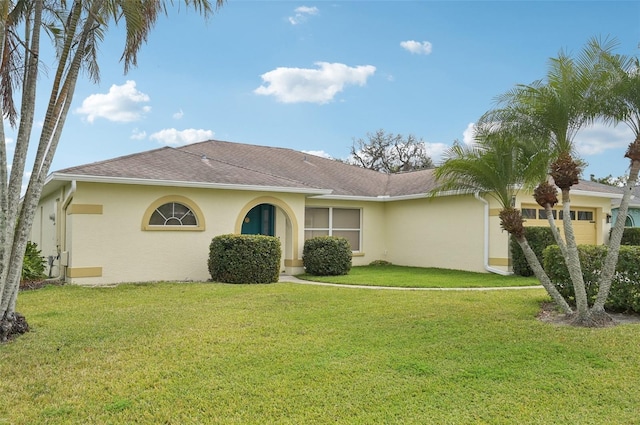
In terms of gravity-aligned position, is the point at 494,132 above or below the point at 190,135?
below

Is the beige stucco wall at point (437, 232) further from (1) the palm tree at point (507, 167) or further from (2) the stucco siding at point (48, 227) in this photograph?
(2) the stucco siding at point (48, 227)

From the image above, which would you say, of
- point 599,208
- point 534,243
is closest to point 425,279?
point 534,243

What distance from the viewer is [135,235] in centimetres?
1245

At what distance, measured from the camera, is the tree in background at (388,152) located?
4541 cm

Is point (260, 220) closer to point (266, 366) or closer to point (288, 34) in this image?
point (288, 34)

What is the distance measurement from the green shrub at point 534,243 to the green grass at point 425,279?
427mm

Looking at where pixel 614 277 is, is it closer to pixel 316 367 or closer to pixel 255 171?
pixel 316 367

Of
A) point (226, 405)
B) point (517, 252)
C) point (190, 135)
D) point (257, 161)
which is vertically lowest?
point (226, 405)

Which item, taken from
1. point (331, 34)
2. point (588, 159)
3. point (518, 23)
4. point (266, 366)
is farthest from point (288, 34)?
point (266, 366)

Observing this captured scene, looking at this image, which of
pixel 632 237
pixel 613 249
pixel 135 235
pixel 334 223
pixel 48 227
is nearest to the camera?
pixel 613 249

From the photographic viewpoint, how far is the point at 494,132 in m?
7.78

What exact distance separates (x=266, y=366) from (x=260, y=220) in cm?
1073

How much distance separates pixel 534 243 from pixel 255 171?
9.20 metres

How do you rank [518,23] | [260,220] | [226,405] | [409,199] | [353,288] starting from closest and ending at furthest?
1. [226,405]
2. [353,288]
3. [518,23]
4. [260,220]
5. [409,199]
